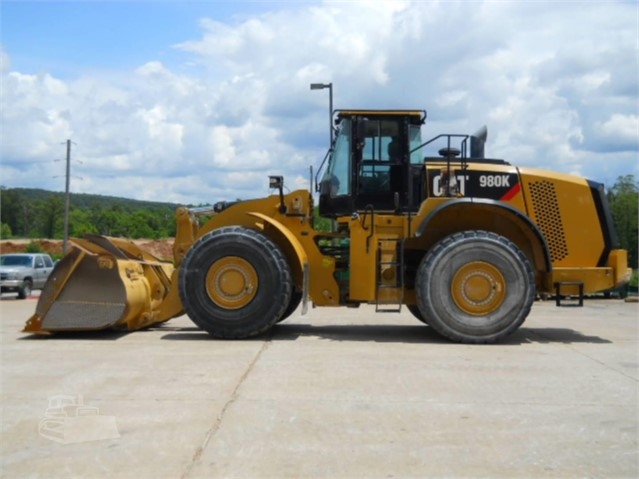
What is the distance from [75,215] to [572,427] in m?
85.3

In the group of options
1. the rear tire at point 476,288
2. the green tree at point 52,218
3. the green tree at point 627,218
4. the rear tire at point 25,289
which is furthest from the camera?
the green tree at point 52,218

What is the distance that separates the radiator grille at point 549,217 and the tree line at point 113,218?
1.27 meters

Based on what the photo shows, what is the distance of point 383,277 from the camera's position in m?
10.4

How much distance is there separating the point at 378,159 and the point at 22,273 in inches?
789

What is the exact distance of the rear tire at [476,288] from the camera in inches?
391

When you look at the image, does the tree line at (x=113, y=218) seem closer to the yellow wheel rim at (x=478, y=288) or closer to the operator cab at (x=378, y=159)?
the operator cab at (x=378, y=159)

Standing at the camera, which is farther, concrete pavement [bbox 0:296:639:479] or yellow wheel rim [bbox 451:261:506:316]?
yellow wheel rim [bbox 451:261:506:316]

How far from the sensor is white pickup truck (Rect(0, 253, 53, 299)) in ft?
87.7

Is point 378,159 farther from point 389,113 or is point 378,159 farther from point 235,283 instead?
point 235,283

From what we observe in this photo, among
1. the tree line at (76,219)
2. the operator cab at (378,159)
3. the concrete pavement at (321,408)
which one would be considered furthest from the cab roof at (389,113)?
the tree line at (76,219)

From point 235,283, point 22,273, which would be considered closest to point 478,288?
point 235,283

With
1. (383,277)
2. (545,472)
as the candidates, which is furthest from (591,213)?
(545,472)

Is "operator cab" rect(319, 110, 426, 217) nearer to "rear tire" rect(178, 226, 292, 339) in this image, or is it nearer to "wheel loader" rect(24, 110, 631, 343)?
"wheel loader" rect(24, 110, 631, 343)

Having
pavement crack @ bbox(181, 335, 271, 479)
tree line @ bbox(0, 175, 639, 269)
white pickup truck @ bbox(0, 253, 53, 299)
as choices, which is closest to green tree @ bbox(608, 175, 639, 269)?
tree line @ bbox(0, 175, 639, 269)
